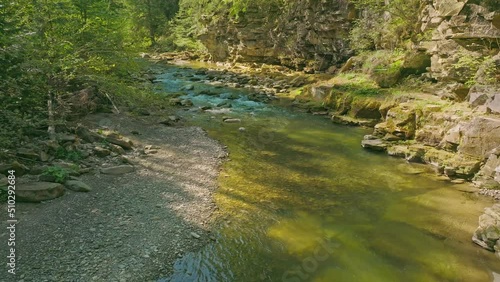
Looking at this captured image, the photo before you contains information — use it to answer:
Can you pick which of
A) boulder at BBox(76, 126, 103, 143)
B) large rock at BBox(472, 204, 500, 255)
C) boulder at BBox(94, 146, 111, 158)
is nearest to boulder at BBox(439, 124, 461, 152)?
large rock at BBox(472, 204, 500, 255)

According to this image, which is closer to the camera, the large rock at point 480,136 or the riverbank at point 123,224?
the riverbank at point 123,224

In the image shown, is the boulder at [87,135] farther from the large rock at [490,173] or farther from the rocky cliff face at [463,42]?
the rocky cliff face at [463,42]

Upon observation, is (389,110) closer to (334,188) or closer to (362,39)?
(334,188)

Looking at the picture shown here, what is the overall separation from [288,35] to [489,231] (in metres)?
30.8

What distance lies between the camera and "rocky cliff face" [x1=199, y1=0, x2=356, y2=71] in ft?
103

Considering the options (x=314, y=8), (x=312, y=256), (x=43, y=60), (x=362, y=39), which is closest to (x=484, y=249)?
(x=312, y=256)

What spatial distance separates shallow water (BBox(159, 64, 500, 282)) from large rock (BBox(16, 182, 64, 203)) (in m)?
3.97

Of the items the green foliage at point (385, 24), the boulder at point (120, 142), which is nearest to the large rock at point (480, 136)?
the green foliage at point (385, 24)

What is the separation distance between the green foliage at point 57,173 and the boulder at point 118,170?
1.29 metres

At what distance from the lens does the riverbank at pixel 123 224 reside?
6.92 meters

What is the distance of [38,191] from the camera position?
346 inches

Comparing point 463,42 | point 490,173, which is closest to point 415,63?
point 463,42

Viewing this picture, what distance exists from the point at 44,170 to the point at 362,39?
24046 mm

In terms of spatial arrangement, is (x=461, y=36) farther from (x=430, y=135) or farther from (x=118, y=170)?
(x=118, y=170)
